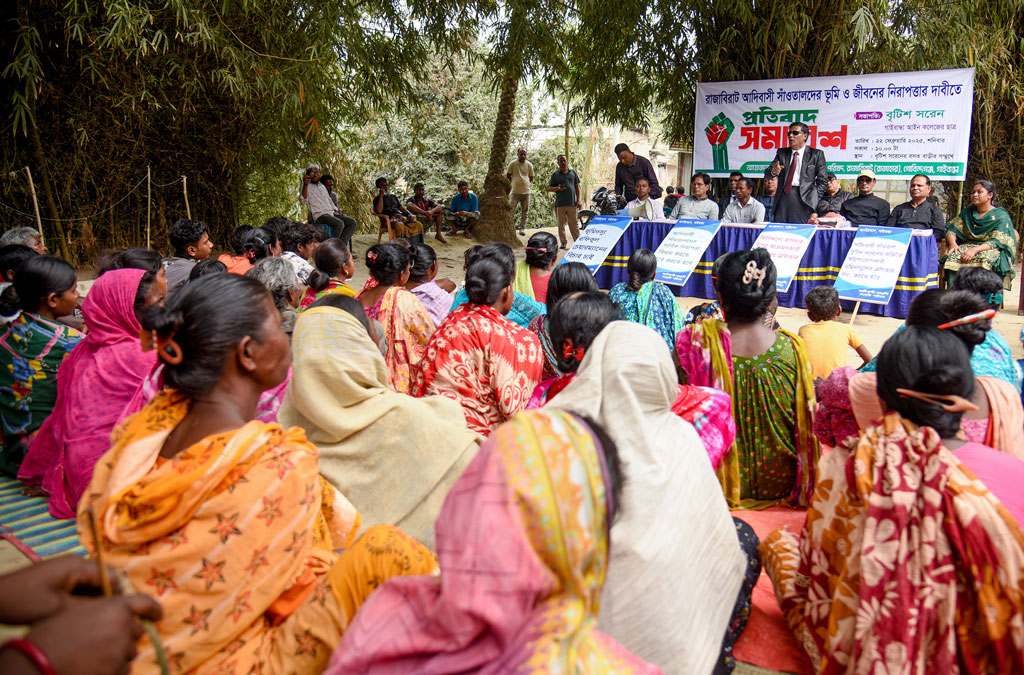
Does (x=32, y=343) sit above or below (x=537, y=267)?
below

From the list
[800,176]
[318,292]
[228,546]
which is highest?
[800,176]

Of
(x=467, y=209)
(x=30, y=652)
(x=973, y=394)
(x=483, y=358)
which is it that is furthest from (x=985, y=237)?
(x=467, y=209)

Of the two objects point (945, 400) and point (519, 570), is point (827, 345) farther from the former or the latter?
point (519, 570)

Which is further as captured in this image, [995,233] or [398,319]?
[995,233]

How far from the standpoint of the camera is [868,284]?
24.1ft

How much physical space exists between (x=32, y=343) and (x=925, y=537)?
3.95 meters

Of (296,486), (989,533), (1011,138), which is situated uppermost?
(1011,138)

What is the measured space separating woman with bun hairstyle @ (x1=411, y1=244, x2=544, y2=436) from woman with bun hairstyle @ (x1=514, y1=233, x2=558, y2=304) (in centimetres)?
117

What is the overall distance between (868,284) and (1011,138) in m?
6.81

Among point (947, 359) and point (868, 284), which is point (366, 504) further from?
point (868, 284)

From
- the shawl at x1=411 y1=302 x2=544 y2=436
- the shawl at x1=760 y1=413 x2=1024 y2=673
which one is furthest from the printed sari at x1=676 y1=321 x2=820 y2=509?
the shawl at x1=760 y1=413 x2=1024 y2=673

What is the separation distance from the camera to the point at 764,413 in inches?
122

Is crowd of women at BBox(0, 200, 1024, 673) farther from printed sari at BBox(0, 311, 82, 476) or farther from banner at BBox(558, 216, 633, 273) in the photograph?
banner at BBox(558, 216, 633, 273)

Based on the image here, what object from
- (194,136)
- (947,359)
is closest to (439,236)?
(194,136)
